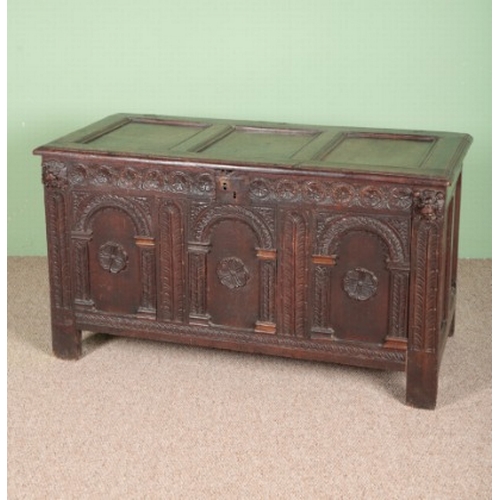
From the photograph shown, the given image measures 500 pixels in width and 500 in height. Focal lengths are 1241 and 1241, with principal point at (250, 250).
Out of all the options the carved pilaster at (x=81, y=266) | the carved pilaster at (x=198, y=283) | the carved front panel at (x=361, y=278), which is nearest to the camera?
the carved front panel at (x=361, y=278)

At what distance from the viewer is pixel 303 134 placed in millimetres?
4434

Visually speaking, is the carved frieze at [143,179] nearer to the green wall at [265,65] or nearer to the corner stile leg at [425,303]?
the corner stile leg at [425,303]

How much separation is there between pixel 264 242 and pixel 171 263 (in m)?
0.34

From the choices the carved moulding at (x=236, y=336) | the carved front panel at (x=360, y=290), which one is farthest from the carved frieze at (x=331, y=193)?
the carved moulding at (x=236, y=336)

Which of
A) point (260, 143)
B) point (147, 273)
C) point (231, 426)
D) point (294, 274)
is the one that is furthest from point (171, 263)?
point (231, 426)

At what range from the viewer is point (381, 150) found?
165 inches

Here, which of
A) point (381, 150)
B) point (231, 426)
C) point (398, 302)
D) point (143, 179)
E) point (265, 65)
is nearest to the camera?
point (231, 426)

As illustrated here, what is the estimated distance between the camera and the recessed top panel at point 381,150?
400 centimetres

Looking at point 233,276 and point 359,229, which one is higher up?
point 359,229

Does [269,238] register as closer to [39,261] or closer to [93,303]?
[93,303]

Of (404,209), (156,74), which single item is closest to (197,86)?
(156,74)

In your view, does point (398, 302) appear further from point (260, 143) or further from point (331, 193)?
point (260, 143)

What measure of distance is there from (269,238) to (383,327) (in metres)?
0.47

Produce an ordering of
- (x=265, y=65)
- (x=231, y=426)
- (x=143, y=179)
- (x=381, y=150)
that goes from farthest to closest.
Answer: (x=265, y=65) < (x=381, y=150) < (x=143, y=179) < (x=231, y=426)
